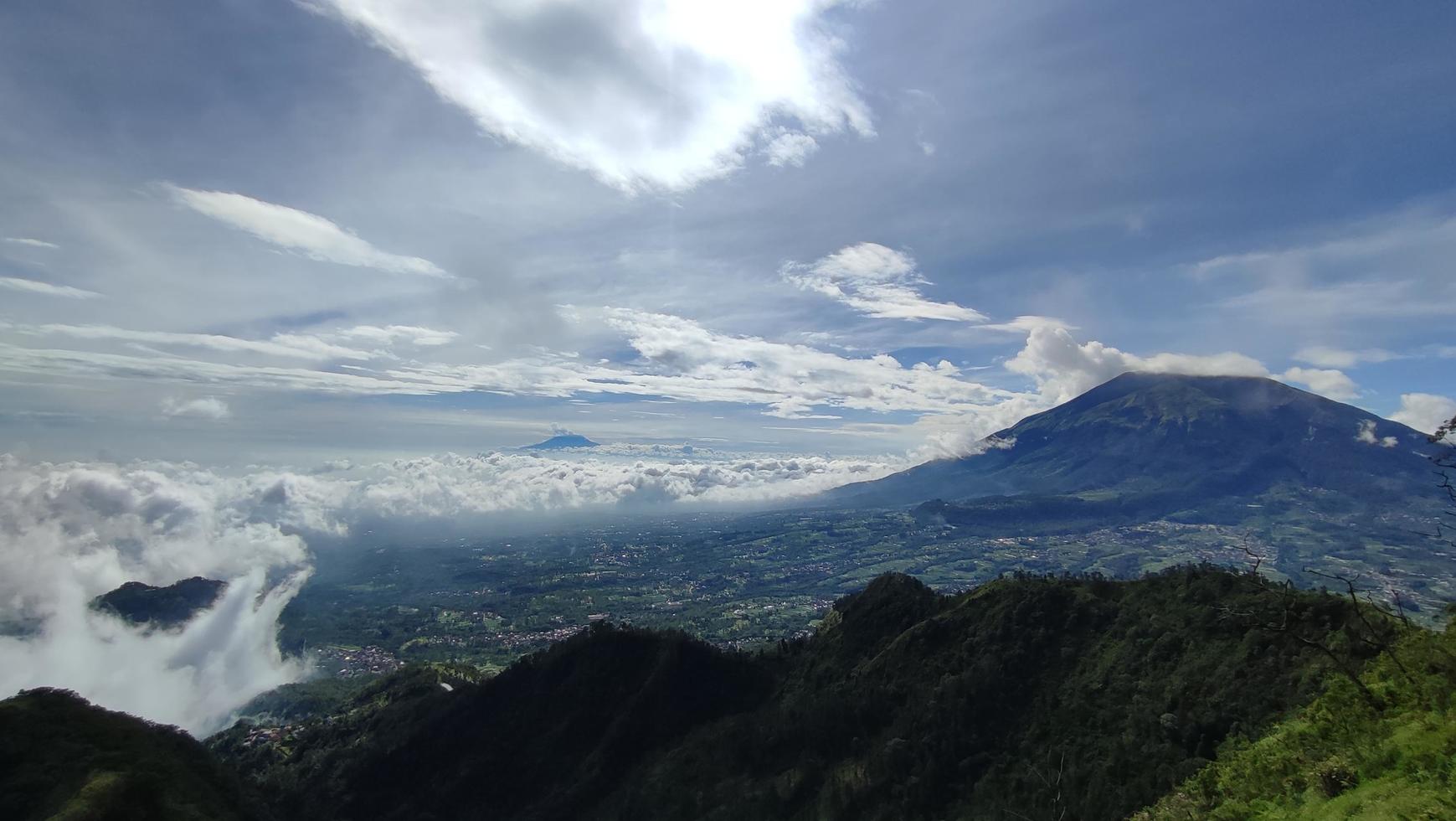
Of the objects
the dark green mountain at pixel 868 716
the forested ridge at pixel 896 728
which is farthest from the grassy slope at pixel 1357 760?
the dark green mountain at pixel 868 716

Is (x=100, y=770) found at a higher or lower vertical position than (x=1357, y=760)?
lower

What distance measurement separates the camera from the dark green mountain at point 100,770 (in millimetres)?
60219

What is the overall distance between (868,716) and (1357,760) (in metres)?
73.5

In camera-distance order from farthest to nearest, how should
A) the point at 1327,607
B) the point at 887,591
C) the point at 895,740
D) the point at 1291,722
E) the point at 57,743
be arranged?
the point at 887,591
the point at 895,740
the point at 57,743
the point at 1327,607
the point at 1291,722

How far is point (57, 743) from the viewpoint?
233ft

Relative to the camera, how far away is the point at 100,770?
2596 inches

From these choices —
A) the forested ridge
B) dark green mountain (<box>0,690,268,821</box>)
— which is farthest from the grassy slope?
dark green mountain (<box>0,690,268,821</box>)

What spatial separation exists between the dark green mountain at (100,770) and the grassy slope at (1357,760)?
295ft

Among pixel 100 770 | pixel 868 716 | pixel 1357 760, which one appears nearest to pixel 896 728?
pixel 868 716

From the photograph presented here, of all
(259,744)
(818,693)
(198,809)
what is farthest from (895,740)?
(259,744)

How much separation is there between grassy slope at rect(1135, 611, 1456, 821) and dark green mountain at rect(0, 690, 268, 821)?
89.9 meters

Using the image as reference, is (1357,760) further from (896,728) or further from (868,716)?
(868,716)

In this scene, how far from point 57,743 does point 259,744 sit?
93648mm

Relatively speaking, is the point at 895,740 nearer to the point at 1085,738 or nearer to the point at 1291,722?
the point at 1085,738
